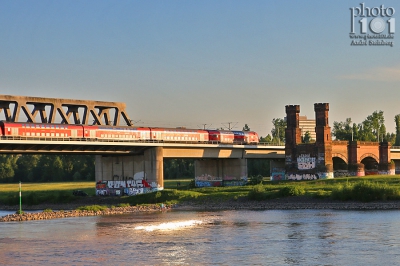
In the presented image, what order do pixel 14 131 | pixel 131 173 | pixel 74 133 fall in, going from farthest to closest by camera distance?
pixel 131 173 → pixel 74 133 → pixel 14 131

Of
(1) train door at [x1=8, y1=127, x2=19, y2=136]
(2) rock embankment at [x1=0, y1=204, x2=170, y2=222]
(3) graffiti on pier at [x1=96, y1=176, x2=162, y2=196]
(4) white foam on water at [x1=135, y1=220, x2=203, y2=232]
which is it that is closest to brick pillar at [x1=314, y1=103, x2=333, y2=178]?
(3) graffiti on pier at [x1=96, y1=176, x2=162, y2=196]

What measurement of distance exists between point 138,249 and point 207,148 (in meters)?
70.2

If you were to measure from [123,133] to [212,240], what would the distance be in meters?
54.1

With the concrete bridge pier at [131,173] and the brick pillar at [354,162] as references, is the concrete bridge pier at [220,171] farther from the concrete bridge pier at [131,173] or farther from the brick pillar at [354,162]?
the brick pillar at [354,162]

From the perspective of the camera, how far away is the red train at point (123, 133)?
94.8m

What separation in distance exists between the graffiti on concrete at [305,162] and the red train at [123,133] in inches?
461

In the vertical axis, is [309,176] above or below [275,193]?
above

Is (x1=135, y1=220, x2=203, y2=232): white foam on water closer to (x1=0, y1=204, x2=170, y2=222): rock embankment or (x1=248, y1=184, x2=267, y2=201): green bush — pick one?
(x1=0, y1=204, x2=170, y2=222): rock embankment

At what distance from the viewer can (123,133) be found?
357 ft

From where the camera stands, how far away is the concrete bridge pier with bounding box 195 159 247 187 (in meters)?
129

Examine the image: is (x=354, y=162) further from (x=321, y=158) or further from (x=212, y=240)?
(x=212, y=240)

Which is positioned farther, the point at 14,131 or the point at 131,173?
the point at 131,173

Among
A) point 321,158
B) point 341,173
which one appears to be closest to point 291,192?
point 321,158

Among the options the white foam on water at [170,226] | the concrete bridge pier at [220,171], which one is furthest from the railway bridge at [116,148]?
the white foam on water at [170,226]
